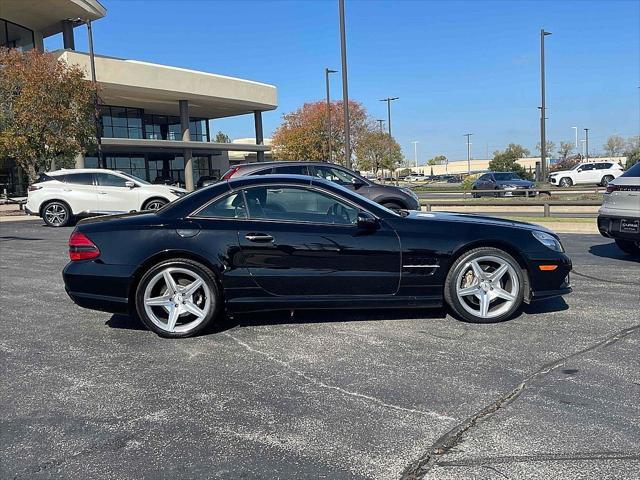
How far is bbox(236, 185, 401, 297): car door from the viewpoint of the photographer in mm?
4980

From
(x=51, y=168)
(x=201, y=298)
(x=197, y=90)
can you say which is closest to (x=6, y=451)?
(x=201, y=298)

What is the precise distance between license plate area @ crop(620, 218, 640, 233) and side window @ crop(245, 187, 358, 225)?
4.82 meters

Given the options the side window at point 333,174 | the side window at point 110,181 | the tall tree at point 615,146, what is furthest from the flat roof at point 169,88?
the tall tree at point 615,146

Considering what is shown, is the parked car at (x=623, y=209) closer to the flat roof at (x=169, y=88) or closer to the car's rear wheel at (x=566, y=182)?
the flat roof at (x=169, y=88)

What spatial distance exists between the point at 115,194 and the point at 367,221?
12537mm

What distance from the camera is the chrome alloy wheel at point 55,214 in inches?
618

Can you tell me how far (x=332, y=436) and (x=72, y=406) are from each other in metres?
1.76

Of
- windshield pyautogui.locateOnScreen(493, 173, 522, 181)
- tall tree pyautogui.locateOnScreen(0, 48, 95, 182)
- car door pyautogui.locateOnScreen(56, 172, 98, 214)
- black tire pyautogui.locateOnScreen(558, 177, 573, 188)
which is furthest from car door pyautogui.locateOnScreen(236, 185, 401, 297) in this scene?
black tire pyautogui.locateOnScreen(558, 177, 573, 188)

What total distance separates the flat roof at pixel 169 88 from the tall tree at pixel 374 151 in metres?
8.72

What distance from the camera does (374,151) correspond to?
4928 cm

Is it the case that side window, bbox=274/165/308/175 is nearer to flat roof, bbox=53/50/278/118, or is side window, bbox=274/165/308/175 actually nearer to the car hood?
the car hood

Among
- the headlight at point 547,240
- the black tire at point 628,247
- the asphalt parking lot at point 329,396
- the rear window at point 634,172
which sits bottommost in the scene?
the asphalt parking lot at point 329,396

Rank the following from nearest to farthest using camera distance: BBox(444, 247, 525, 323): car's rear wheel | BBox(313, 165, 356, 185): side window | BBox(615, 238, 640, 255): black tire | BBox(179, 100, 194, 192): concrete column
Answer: BBox(444, 247, 525, 323): car's rear wheel < BBox(615, 238, 640, 255): black tire < BBox(313, 165, 356, 185): side window < BBox(179, 100, 194, 192): concrete column

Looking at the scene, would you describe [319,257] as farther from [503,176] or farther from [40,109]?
[503,176]
